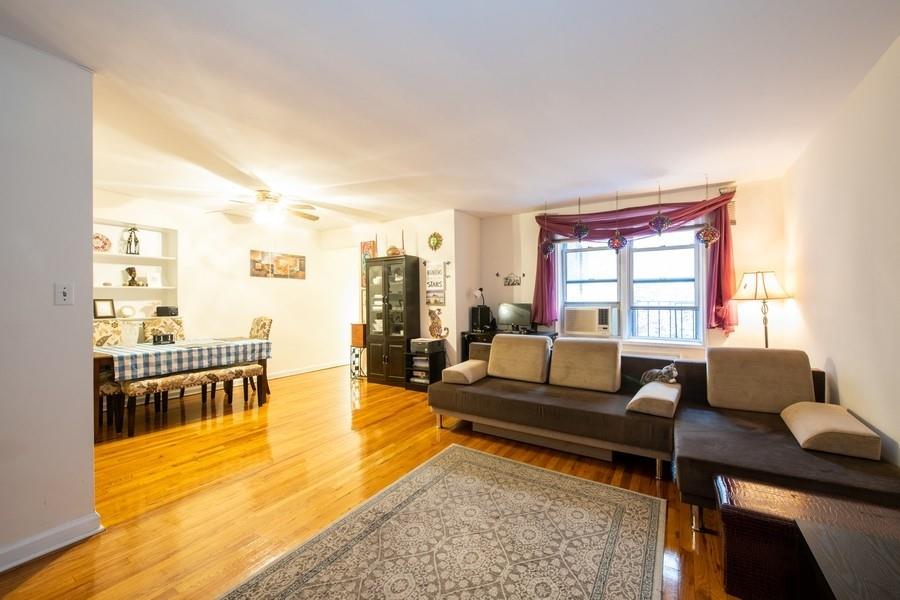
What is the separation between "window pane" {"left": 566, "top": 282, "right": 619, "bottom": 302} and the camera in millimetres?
4973

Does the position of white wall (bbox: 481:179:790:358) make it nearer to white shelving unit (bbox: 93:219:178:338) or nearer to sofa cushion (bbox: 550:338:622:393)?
sofa cushion (bbox: 550:338:622:393)

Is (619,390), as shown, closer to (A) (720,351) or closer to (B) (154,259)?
(A) (720,351)

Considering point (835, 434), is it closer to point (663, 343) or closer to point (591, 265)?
point (663, 343)

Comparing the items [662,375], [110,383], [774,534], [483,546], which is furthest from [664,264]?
[110,383]

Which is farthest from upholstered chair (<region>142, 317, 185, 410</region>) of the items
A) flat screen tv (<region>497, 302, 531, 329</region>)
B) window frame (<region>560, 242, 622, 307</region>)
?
window frame (<region>560, 242, 622, 307</region>)

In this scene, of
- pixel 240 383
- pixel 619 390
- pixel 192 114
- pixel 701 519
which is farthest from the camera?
pixel 240 383

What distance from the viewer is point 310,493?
2.38 meters

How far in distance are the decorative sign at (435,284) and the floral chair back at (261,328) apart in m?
2.28

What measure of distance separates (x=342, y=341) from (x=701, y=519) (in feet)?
20.2

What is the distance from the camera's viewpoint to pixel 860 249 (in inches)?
89.8

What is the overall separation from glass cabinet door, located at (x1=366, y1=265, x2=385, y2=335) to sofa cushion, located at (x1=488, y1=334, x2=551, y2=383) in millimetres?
2301

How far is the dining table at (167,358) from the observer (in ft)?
10.9

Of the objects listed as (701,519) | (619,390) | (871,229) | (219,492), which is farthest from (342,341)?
(871,229)

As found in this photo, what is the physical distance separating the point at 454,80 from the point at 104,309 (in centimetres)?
481
